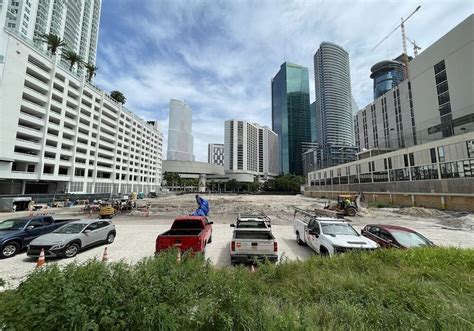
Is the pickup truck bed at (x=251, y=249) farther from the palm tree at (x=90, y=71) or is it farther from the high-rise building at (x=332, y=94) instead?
the high-rise building at (x=332, y=94)

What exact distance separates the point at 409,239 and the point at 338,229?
2.87 m

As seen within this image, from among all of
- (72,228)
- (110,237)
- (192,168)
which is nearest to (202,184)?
(192,168)

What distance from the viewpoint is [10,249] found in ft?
33.9

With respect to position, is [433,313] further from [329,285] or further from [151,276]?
[151,276]

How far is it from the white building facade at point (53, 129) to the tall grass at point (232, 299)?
47.4 m

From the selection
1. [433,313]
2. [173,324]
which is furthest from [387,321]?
[173,324]

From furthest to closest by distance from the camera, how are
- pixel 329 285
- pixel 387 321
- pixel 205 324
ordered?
pixel 329 285, pixel 387 321, pixel 205 324

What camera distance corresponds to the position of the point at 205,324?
11.8 ft

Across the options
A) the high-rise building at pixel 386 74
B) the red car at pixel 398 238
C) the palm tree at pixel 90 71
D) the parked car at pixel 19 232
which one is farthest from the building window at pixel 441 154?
the high-rise building at pixel 386 74

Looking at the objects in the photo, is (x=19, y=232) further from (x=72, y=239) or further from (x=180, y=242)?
(x=180, y=242)

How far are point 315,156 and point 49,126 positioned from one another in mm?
131571

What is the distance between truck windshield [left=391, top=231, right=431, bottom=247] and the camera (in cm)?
925

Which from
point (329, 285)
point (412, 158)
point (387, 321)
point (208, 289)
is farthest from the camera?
point (412, 158)

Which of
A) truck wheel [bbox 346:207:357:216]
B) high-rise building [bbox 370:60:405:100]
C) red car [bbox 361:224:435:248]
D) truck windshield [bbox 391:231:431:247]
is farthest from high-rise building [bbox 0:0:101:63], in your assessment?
high-rise building [bbox 370:60:405:100]
